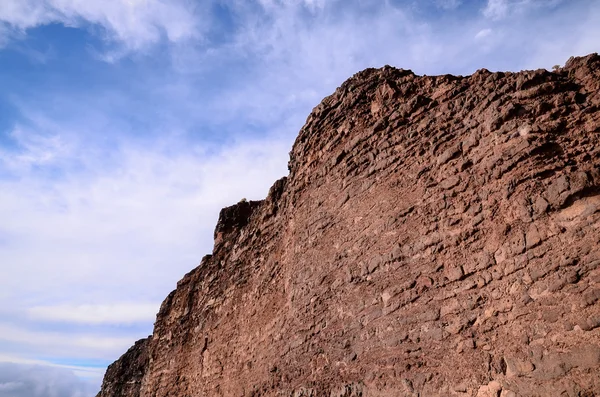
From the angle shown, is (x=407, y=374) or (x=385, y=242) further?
(x=385, y=242)

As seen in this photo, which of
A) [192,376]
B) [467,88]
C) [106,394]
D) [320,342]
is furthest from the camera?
[106,394]

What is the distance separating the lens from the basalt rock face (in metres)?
4.28

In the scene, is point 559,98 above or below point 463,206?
above

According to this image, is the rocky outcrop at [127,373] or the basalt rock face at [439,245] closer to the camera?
the basalt rock face at [439,245]

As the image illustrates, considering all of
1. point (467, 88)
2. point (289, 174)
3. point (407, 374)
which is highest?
point (289, 174)

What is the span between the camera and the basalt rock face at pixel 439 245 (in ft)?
14.0

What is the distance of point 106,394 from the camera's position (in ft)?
69.9

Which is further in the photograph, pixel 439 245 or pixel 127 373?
pixel 127 373

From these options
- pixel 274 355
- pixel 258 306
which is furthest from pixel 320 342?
pixel 258 306

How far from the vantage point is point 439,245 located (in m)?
5.47

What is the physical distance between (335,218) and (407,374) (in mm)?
2902

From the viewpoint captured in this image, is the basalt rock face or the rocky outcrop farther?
the rocky outcrop

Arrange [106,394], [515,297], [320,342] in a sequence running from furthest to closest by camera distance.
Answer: [106,394], [320,342], [515,297]

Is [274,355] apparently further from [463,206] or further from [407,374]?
[463,206]
